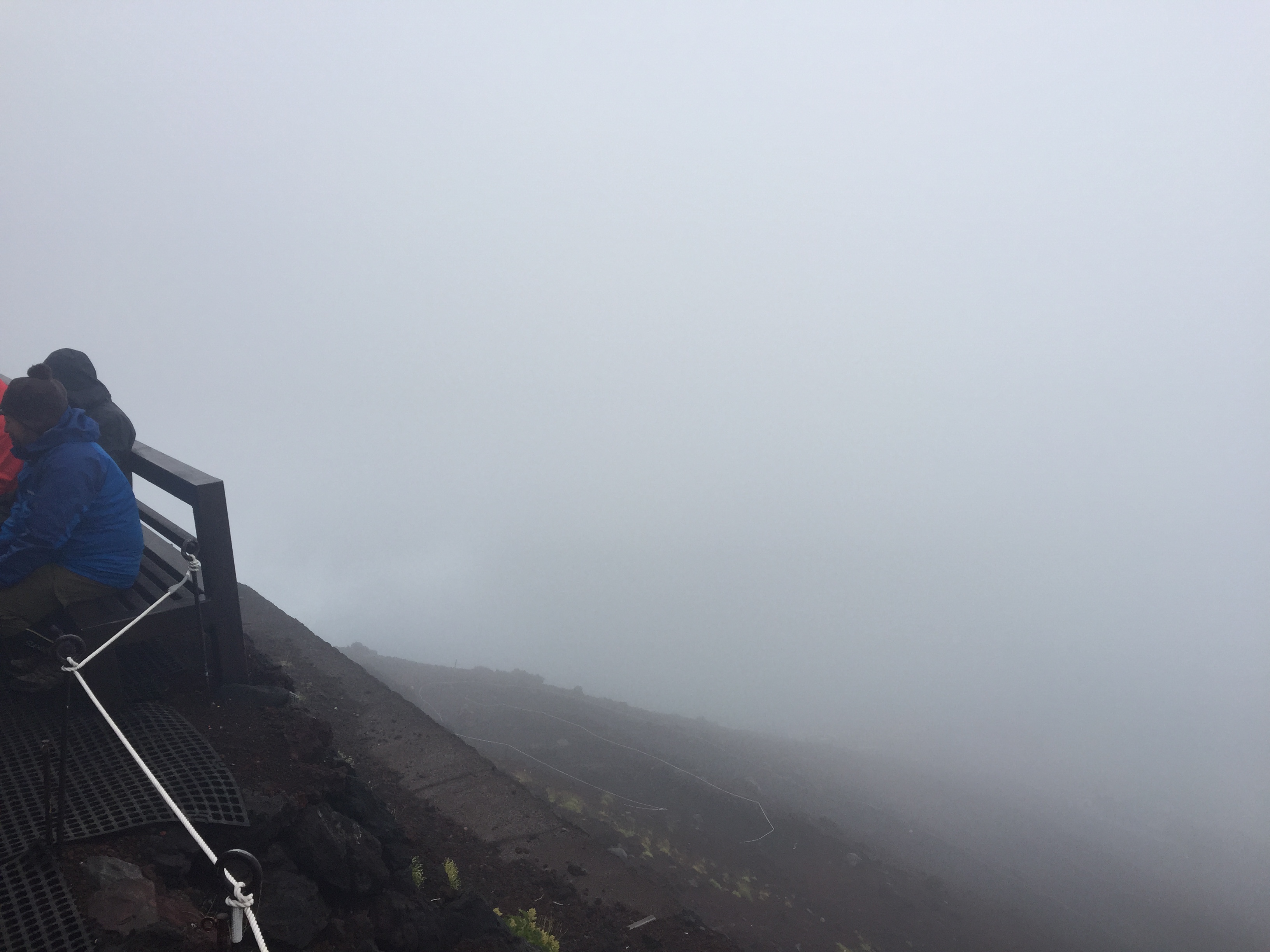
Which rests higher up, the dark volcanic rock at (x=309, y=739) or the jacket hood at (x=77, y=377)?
the jacket hood at (x=77, y=377)

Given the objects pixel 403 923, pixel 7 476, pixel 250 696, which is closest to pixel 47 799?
pixel 403 923

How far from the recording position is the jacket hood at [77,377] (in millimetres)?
5574

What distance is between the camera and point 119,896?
317 cm

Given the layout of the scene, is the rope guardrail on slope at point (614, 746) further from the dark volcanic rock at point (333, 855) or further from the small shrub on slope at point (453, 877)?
the dark volcanic rock at point (333, 855)

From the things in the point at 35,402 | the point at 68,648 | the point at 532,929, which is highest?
the point at 35,402

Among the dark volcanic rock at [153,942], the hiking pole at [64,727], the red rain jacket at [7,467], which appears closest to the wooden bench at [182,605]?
the hiking pole at [64,727]

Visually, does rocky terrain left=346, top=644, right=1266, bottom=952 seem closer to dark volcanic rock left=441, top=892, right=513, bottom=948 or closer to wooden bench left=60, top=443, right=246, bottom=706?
dark volcanic rock left=441, top=892, right=513, bottom=948

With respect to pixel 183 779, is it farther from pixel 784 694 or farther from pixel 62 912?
pixel 784 694

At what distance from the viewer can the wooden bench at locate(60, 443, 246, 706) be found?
4.81 meters

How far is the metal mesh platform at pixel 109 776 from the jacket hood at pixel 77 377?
7.87 ft

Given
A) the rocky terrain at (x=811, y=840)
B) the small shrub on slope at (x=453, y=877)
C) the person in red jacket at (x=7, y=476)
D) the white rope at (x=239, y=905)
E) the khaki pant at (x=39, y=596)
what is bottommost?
the rocky terrain at (x=811, y=840)

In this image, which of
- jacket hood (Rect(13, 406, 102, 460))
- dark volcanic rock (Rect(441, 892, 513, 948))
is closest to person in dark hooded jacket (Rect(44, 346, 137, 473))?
jacket hood (Rect(13, 406, 102, 460))

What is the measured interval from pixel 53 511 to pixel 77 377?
64.6 inches

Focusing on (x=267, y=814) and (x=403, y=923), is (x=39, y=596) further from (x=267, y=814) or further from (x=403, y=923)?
(x=403, y=923)
